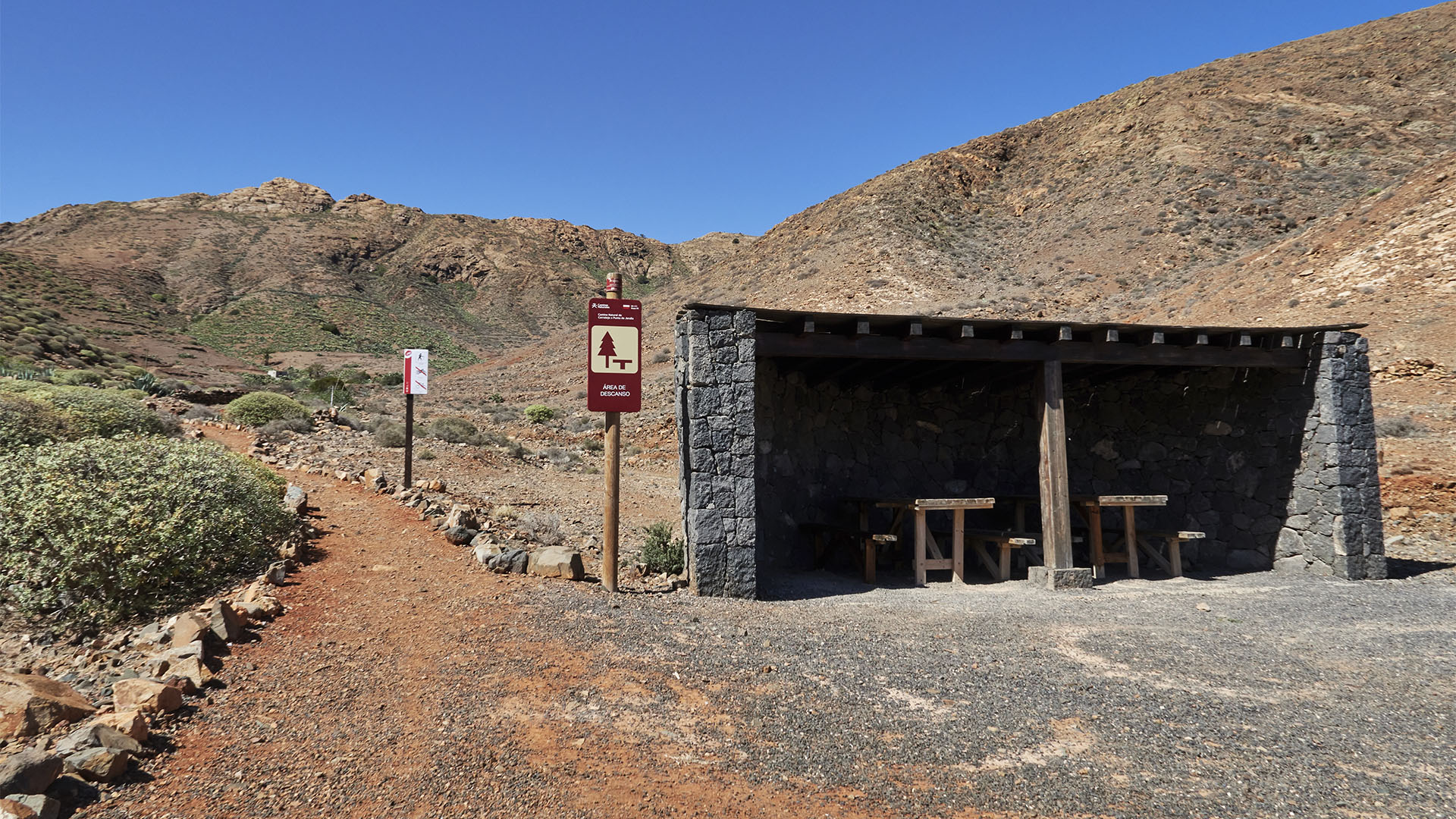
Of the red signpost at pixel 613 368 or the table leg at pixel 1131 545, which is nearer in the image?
the red signpost at pixel 613 368

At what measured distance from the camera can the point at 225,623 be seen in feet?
14.4

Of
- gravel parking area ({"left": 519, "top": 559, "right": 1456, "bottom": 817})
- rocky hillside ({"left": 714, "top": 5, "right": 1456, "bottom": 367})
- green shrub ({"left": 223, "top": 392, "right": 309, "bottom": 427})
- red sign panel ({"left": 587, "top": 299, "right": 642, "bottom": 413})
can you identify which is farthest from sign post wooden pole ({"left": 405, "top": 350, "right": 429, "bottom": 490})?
rocky hillside ({"left": 714, "top": 5, "right": 1456, "bottom": 367})

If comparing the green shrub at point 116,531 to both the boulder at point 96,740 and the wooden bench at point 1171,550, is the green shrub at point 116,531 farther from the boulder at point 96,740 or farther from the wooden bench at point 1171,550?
the wooden bench at point 1171,550

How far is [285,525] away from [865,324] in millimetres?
5619

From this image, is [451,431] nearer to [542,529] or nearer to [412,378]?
[412,378]

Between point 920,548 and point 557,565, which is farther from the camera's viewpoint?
point 920,548

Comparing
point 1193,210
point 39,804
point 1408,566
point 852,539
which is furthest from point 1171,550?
point 1193,210

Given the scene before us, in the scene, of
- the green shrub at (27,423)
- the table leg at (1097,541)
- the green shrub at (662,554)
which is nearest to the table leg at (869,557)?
the green shrub at (662,554)

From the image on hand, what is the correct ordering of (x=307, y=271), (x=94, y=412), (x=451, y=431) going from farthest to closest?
(x=307, y=271) < (x=451, y=431) < (x=94, y=412)

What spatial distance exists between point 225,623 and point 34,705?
1.28 m

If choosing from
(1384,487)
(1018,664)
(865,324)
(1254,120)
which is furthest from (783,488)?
(1254,120)

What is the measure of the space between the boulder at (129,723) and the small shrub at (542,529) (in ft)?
15.1

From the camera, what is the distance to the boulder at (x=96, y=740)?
2.90 meters

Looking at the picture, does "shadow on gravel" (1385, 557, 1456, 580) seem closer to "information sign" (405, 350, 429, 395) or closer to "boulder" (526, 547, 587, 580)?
"boulder" (526, 547, 587, 580)
